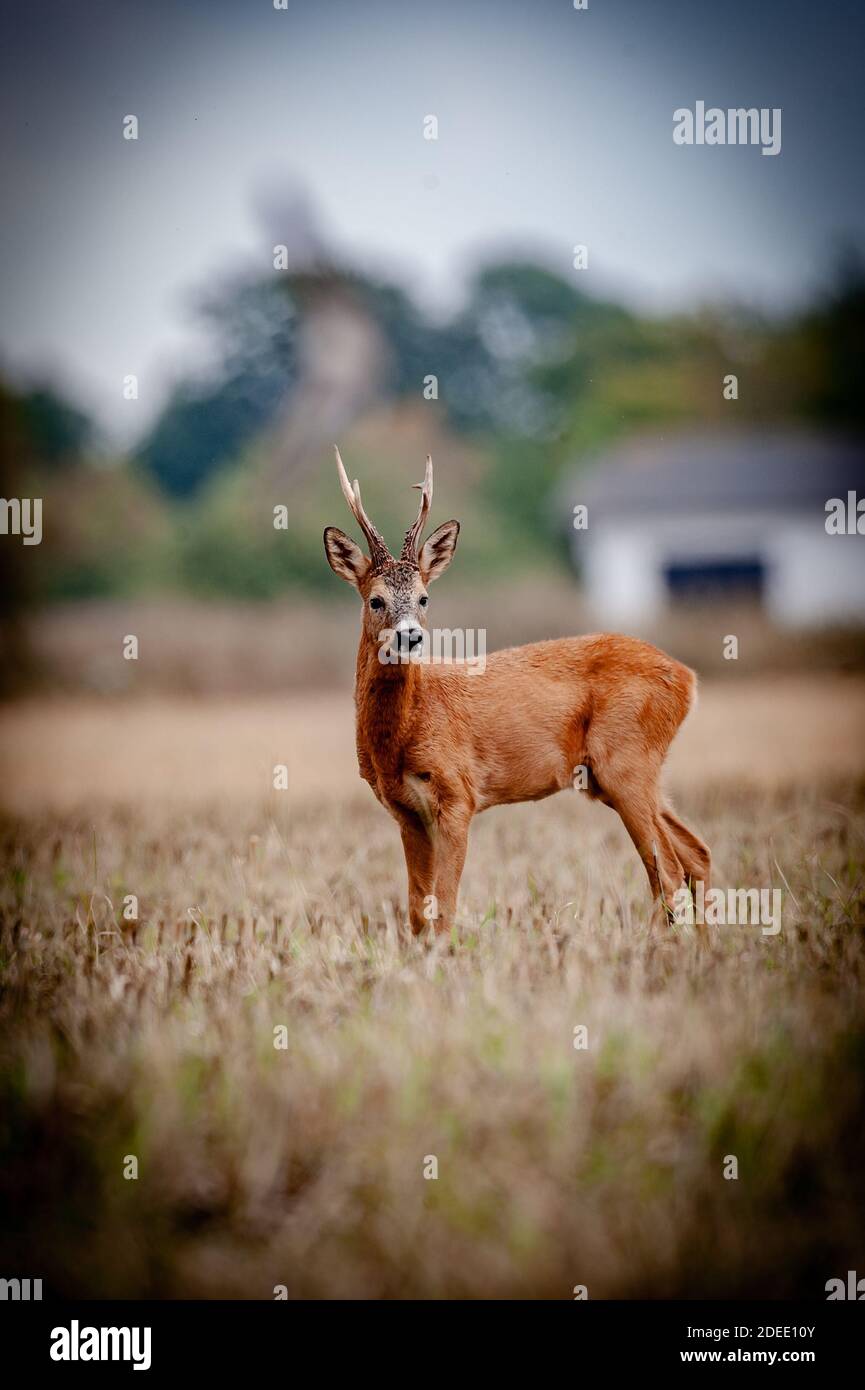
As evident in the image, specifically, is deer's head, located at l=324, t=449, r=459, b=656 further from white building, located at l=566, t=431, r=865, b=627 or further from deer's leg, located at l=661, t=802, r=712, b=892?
white building, located at l=566, t=431, r=865, b=627

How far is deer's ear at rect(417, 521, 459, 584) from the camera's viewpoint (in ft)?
18.7

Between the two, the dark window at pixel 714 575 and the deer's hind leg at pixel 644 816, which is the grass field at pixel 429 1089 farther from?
the dark window at pixel 714 575

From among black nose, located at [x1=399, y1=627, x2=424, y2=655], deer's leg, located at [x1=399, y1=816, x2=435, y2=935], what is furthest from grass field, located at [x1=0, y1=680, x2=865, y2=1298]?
black nose, located at [x1=399, y1=627, x2=424, y2=655]

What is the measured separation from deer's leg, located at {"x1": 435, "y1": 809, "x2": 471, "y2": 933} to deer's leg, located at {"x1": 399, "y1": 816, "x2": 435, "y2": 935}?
244 millimetres

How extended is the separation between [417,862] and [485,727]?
0.70m

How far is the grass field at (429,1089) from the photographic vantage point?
328 centimetres

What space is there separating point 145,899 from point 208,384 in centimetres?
2841

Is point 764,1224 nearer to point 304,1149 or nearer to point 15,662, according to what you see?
point 304,1149

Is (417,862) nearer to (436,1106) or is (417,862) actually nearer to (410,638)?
(410,638)

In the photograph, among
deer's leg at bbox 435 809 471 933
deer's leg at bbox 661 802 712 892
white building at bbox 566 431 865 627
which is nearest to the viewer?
deer's leg at bbox 435 809 471 933

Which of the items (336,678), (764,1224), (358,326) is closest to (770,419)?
(358,326)

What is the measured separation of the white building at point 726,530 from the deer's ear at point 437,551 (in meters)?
25.7

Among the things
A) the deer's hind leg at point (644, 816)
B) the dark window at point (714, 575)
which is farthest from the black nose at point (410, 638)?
the dark window at point (714, 575)

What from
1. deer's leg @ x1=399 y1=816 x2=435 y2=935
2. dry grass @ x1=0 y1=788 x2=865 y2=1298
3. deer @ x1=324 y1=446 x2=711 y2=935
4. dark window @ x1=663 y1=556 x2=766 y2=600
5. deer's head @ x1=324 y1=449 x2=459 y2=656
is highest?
dark window @ x1=663 y1=556 x2=766 y2=600
